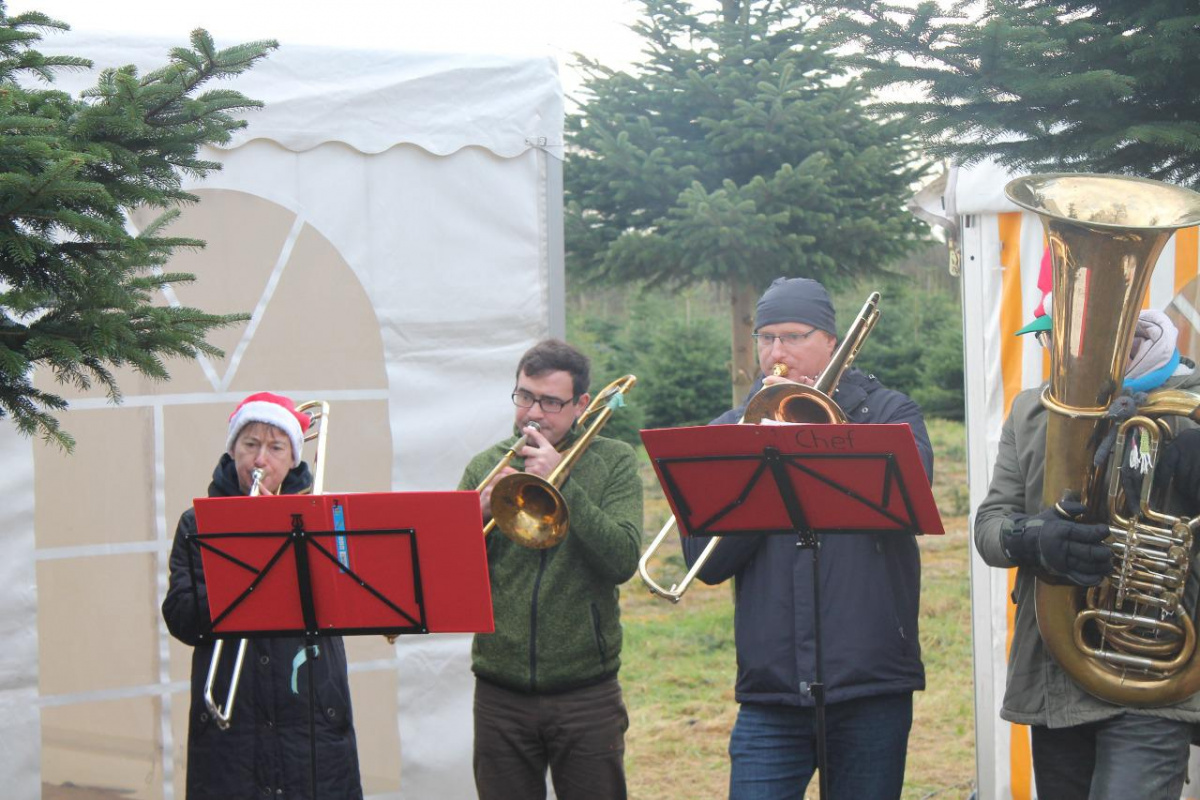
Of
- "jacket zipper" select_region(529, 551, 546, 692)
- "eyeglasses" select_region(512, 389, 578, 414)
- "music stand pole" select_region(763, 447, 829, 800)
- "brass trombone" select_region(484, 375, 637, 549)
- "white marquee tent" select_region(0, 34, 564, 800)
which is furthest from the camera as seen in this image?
"white marquee tent" select_region(0, 34, 564, 800)

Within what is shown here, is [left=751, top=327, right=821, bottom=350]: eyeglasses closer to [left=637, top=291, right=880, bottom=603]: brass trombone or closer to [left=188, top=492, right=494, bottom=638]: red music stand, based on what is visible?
[left=637, top=291, right=880, bottom=603]: brass trombone

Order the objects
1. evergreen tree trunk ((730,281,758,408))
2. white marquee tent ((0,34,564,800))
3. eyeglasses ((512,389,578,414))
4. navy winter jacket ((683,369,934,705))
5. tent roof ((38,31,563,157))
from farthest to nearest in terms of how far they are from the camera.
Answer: evergreen tree trunk ((730,281,758,408))
tent roof ((38,31,563,157))
white marquee tent ((0,34,564,800))
eyeglasses ((512,389,578,414))
navy winter jacket ((683,369,934,705))

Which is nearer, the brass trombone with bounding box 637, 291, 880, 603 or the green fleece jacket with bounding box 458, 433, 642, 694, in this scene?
the brass trombone with bounding box 637, 291, 880, 603

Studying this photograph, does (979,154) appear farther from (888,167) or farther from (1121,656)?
(888,167)

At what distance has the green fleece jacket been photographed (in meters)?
3.84

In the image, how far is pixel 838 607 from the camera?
364 centimetres

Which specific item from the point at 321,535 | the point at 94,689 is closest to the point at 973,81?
the point at 321,535

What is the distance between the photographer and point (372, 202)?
5168mm

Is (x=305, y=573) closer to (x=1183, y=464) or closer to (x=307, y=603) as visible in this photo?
(x=307, y=603)

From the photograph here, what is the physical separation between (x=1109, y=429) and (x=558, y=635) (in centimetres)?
168

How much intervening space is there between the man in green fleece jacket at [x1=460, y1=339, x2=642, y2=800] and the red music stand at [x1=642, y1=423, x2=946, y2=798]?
0.48 meters

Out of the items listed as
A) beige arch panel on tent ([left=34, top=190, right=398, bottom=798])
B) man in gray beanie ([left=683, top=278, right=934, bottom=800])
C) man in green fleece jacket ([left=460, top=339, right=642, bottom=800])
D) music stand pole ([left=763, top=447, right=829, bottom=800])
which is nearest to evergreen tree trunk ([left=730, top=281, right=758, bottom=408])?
beige arch panel on tent ([left=34, top=190, right=398, bottom=798])

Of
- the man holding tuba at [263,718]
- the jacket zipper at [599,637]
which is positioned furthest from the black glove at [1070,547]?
the man holding tuba at [263,718]

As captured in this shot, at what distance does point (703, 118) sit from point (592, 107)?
0.83 meters
